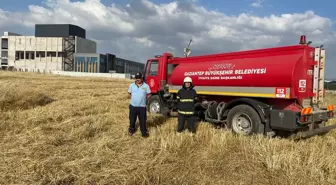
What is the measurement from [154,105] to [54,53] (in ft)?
259

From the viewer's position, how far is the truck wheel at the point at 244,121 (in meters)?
8.59

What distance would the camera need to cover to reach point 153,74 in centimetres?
1338

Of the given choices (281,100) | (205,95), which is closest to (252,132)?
(281,100)

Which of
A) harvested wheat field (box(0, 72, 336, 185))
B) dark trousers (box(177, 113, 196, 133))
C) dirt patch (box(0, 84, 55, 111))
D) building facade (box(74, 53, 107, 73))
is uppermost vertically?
→ building facade (box(74, 53, 107, 73))

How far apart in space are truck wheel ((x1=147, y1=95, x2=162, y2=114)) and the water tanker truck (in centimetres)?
256

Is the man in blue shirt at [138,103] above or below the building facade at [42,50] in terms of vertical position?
below

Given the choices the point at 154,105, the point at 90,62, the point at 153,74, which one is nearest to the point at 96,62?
the point at 90,62

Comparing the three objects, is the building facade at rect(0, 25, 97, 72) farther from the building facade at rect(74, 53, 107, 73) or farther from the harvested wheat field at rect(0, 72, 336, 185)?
the harvested wheat field at rect(0, 72, 336, 185)

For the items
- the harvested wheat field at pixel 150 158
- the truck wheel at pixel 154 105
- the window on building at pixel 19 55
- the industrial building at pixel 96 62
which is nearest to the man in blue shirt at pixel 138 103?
the harvested wheat field at pixel 150 158

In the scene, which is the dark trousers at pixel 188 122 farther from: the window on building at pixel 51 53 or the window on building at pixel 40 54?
the window on building at pixel 40 54

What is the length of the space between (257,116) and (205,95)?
8.14 feet

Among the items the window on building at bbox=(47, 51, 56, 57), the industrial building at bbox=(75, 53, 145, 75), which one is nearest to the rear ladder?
the industrial building at bbox=(75, 53, 145, 75)

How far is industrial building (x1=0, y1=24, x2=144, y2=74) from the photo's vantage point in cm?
8206

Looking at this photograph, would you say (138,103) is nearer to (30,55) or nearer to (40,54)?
(40,54)
